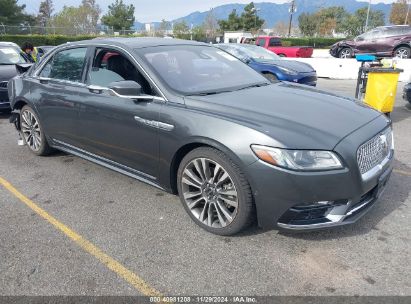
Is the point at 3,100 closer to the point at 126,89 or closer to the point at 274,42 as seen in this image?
the point at 126,89

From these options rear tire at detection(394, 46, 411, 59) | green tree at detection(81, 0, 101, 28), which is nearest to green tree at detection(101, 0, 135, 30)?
green tree at detection(81, 0, 101, 28)

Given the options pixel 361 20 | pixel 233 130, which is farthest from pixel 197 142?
pixel 361 20

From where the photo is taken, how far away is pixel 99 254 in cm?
294

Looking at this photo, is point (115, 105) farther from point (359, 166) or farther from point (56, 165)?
point (359, 166)

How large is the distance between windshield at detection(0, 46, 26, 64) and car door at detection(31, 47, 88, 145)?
440 centimetres

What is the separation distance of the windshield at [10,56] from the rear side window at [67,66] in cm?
452

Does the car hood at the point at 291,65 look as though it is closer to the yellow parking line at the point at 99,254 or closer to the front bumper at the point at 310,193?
the front bumper at the point at 310,193

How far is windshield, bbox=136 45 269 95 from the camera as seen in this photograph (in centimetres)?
352

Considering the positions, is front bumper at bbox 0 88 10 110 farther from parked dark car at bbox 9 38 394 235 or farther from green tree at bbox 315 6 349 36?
green tree at bbox 315 6 349 36

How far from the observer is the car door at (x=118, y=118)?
3.43 meters

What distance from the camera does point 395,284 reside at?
2.53m

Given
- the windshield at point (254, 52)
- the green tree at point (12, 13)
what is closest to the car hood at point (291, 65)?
the windshield at point (254, 52)

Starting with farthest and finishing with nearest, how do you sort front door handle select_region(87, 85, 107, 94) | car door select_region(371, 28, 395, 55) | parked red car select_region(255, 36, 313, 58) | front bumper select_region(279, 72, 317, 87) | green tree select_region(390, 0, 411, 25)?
green tree select_region(390, 0, 411, 25), parked red car select_region(255, 36, 313, 58), car door select_region(371, 28, 395, 55), front bumper select_region(279, 72, 317, 87), front door handle select_region(87, 85, 107, 94)

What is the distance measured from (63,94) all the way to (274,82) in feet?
7.98
